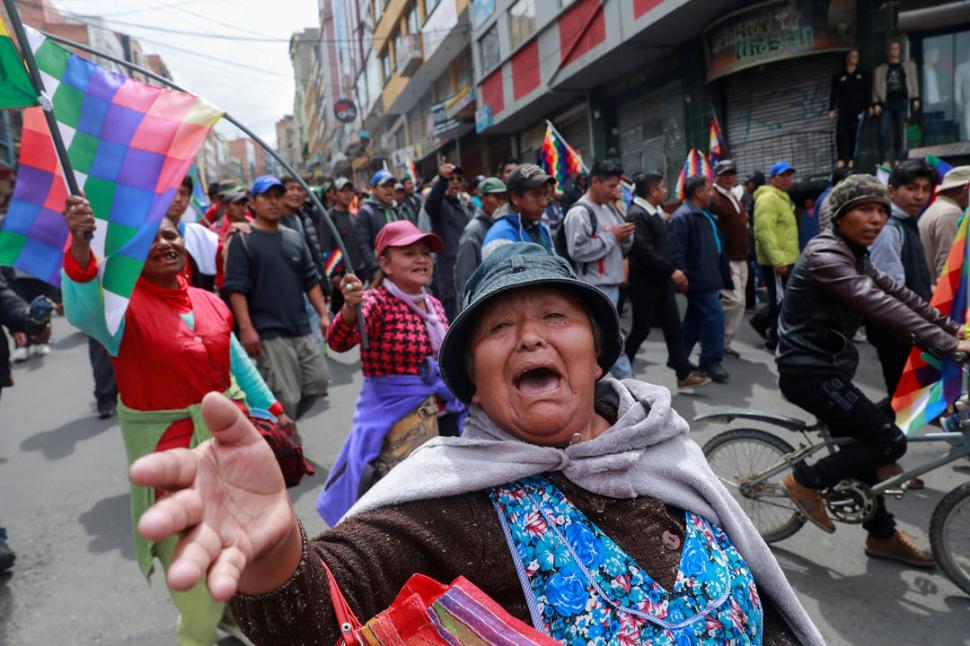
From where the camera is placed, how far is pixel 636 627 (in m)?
1.30

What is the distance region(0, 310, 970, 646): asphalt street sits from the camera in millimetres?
2984

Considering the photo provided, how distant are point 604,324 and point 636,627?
0.72 m

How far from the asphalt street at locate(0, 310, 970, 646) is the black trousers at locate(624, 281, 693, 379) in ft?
1.14

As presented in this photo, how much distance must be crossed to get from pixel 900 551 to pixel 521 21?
1885 cm

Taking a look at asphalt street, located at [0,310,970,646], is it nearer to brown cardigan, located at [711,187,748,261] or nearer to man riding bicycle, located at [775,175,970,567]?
man riding bicycle, located at [775,175,970,567]

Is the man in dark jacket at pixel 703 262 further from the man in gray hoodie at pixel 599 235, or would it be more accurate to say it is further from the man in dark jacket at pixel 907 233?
the man in dark jacket at pixel 907 233

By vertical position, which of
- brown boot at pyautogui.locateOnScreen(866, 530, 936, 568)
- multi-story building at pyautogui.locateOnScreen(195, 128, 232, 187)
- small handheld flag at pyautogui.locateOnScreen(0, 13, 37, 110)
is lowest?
brown boot at pyautogui.locateOnScreen(866, 530, 936, 568)

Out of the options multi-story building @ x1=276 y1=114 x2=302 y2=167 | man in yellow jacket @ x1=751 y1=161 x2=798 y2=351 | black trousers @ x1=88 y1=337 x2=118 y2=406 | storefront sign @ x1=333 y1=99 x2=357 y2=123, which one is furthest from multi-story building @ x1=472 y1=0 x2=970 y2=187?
multi-story building @ x1=276 y1=114 x2=302 y2=167

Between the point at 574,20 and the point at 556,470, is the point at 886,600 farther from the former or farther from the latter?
the point at 574,20

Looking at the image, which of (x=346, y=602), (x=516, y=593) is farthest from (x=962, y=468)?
(x=346, y=602)

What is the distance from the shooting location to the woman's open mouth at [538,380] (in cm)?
154

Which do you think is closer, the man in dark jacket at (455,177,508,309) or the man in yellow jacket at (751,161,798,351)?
the man in dark jacket at (455,177,508,309)

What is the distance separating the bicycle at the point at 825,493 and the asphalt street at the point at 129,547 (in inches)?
6.3

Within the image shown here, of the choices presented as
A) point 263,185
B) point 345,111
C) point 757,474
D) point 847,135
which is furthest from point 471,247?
point 345,111
